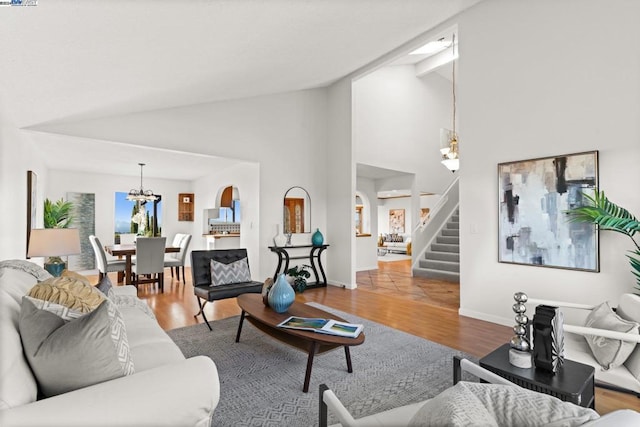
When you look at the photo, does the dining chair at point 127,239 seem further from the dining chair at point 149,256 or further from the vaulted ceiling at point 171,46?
the vaulted ceiling at point 171,46

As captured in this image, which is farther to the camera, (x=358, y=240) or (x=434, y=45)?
(x=358, y=240)

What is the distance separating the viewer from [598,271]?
2.98 m

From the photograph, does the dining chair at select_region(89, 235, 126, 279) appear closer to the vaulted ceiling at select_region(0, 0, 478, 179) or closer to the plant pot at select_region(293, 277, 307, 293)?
the vaulted ceiling at select_region(0, 0, 478, 179)

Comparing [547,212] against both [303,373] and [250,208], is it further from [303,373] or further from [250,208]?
[250,208]

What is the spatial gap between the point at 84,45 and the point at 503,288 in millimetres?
4333

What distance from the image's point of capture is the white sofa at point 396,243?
1260cm

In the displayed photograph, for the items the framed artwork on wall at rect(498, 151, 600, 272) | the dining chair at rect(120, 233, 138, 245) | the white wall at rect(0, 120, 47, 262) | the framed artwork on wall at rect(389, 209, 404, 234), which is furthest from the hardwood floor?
the framed artwork on wall at rect(389, 209, 404, 234)

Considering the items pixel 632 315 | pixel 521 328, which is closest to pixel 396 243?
pixel 632 315

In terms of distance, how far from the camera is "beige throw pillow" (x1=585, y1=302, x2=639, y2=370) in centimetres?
188

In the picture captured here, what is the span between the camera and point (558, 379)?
5.13 feet

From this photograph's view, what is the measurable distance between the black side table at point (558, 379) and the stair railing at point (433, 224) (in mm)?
5247

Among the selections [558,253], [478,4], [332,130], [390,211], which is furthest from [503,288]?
[390,211]

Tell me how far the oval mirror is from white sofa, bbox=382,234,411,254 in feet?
23.6

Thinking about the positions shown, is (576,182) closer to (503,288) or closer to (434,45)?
(503,288)
